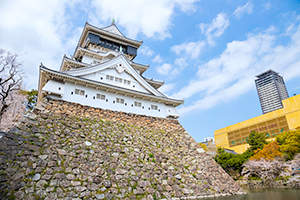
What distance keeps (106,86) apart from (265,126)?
33.0 meters

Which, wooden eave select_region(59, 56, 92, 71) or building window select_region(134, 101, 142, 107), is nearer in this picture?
building window select_region(134, 101, 142, 107)

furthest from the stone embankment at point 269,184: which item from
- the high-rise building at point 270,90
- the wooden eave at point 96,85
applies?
the high-rise building at point 270,90

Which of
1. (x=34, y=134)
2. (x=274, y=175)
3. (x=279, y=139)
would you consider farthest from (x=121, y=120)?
(x=279, y=139)

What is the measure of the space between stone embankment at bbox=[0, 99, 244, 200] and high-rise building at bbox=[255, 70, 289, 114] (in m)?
116

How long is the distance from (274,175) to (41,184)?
21.7m

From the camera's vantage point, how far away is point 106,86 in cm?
1270

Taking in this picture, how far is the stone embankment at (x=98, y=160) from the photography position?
706 cm

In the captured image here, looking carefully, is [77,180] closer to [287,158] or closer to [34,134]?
[34,134]

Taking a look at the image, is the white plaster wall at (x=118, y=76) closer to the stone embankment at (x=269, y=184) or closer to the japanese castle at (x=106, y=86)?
the japanese castle at (x=106, y=86)

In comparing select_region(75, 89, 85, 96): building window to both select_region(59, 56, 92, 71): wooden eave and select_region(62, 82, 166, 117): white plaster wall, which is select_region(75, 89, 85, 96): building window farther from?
select_region(59, 56, 92, 71): wooden eave

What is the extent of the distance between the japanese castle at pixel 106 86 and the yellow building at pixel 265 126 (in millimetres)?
24652

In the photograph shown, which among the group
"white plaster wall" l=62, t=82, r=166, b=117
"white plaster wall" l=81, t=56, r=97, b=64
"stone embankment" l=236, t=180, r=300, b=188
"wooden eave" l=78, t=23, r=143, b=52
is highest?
"wooden eave" l=78, t=23, r=143, b=52

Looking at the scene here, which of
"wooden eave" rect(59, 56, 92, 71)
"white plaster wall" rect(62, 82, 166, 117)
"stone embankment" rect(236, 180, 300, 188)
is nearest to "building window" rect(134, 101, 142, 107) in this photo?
"white plaster wall" rect(62, 82, 166, 117)

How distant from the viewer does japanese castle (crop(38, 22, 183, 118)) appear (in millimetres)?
11594
